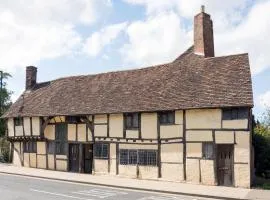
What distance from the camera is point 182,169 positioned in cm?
2080

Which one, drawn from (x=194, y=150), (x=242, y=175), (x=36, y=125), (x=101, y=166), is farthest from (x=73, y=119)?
(x=242, y=175)

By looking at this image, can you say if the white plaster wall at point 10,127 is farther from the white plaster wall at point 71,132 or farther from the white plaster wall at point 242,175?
the white plaster wall at point 242,175

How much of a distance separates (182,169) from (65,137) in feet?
30.4

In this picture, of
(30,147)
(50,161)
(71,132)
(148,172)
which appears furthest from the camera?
(30,147)

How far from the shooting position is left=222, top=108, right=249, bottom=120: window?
1920cm

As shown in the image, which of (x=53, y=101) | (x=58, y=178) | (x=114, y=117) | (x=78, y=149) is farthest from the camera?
(x=53, y=101)

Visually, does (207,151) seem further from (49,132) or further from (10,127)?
(10,127)

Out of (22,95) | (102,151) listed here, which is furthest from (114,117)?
(22,95)

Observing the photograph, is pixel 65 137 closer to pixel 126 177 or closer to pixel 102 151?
pixel 102 151

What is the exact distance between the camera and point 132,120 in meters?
23.2

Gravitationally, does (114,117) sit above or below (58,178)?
above

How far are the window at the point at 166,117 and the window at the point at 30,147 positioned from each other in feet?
37.0

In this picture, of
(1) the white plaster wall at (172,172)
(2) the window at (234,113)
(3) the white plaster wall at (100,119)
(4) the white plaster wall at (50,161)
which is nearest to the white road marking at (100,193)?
(1) the white plaster wall at (172,172)

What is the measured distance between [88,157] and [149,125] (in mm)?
5544
